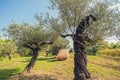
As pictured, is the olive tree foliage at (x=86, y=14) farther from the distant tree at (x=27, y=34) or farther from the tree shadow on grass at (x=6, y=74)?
the tree shadow on grass at (x=6, y=74)

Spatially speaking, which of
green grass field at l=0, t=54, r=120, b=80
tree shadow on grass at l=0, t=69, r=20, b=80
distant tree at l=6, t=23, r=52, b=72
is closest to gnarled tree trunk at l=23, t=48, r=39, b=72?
green grass field at l=0, t=54, r=120, b=80

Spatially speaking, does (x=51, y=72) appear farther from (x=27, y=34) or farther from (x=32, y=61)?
(x=27, y=34)

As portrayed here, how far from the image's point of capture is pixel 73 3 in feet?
55.0

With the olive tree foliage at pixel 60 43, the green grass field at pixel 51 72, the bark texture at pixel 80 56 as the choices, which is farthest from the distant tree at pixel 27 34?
the bark texture at pixel 80 56

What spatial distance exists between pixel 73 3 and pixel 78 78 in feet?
19.0

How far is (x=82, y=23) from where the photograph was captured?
53.4ft

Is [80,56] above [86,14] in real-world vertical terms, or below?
below

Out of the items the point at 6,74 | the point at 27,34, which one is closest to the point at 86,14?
the point at 27,34

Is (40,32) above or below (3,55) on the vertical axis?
above

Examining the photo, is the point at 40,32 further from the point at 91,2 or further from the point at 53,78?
the point at 91,2

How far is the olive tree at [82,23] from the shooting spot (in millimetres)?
15953

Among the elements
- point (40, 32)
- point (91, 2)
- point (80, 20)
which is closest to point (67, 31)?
point (80, 20)

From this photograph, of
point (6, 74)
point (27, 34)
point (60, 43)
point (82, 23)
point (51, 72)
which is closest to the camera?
point (82, 23)

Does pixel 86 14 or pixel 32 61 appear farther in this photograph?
pixel 32 61
